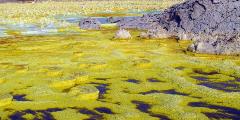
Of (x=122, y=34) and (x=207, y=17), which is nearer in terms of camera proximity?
(x=122, y=34)

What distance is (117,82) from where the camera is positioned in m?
20.9

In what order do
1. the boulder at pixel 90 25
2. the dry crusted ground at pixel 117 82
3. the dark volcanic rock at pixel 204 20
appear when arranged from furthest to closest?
the boulder at pixel 90 25 < the dark volcanic rock at pixel 204 20 < the dry crusted ground at pixel 117 82

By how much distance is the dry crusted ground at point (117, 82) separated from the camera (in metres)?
16.2

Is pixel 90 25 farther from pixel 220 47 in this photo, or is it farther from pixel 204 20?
pixel 220 47

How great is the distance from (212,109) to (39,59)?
13.6 metres

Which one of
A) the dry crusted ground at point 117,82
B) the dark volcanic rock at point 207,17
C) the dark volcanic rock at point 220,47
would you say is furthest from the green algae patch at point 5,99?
the dark volcanic rock at point 207,17

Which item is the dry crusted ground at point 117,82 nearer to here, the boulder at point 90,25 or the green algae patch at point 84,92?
the green algae patch at point 84,92

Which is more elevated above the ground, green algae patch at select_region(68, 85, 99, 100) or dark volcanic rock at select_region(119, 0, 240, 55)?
dark volcanic rock at select_region(119, 0, 240, 55)

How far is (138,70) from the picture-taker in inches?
911

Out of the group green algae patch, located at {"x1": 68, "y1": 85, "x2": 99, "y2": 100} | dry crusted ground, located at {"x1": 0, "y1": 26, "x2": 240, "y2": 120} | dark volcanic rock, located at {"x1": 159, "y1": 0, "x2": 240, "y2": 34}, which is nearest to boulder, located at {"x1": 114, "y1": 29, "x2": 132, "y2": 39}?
dry crusted ground, located at {"x1": 0, "y1": 26, "x2": 240, "y2": 120}

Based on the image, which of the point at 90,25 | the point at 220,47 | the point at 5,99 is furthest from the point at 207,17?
the point at 5,99

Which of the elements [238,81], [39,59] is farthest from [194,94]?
[39,59]

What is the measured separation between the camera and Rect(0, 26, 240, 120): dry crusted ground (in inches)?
636

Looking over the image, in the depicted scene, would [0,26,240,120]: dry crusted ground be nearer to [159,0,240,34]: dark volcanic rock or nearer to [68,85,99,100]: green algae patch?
[68,85,99,100]: green algae patch
